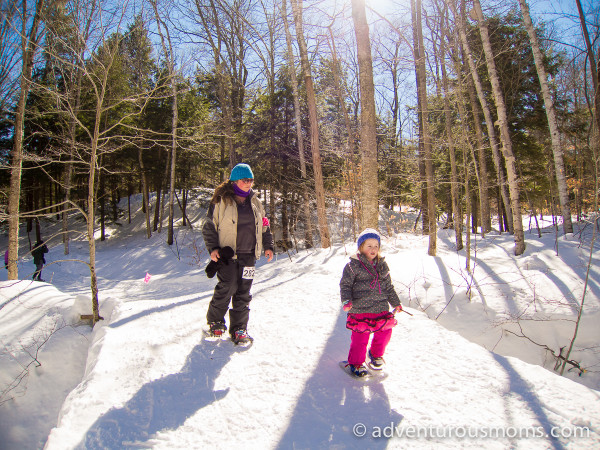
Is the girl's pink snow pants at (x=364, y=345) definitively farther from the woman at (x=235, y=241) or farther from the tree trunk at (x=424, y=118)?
the tree trunk at (x=424, y=118)

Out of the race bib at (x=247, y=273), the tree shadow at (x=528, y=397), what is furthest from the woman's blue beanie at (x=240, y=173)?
the tree shadow at (x=528, y=397)

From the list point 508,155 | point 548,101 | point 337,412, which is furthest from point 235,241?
point 548,101

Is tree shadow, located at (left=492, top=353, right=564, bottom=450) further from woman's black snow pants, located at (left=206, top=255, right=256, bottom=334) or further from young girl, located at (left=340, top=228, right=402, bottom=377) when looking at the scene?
woman's black snow pants, located at (left=206, top=255, right=256, bottom=334)

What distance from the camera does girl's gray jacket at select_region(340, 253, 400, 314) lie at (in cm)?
305

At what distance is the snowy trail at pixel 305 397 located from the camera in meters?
2.12

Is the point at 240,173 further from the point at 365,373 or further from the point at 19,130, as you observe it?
the point at 19,130

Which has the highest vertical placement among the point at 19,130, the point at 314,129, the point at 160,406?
the point at 314,129

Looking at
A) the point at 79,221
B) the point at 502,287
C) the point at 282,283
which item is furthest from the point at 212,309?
the point at 79,221

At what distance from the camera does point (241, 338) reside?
142 inches

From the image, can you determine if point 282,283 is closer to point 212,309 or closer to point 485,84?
point 212,309

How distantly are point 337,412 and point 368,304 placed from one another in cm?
99

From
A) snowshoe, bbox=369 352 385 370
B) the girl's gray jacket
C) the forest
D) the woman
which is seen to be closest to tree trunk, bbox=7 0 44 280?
the forest

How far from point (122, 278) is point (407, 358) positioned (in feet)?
46.0

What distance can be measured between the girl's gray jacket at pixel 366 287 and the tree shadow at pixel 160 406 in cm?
141
